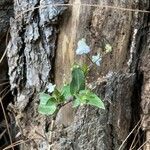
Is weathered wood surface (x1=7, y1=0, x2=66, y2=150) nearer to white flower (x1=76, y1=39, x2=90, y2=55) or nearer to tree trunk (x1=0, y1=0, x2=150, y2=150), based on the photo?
tree trunk (x1=0, y1=0, x2=150, y2=150)

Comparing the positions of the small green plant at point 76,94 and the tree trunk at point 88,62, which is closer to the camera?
the small green plant at point 76,94

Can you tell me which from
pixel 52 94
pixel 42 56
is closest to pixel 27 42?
pixel 42 56

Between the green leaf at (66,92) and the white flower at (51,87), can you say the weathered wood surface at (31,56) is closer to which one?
the white flower at (51,87)

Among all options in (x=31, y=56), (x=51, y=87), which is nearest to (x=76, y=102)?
(x=51, y=87)

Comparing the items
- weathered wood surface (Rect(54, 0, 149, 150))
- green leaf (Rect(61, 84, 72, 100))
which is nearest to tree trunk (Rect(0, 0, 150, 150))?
weathered wood surface (Rect(54, 0, 149, 150))

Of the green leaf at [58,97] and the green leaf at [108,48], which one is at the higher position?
the green leaf at [108,48]

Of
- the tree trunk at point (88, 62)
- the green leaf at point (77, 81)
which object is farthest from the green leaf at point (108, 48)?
the green leaf at point (77, 81)

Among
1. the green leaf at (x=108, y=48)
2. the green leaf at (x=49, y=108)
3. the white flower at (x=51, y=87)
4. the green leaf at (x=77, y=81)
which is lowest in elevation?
the green leaf at (x=49, y=108)
